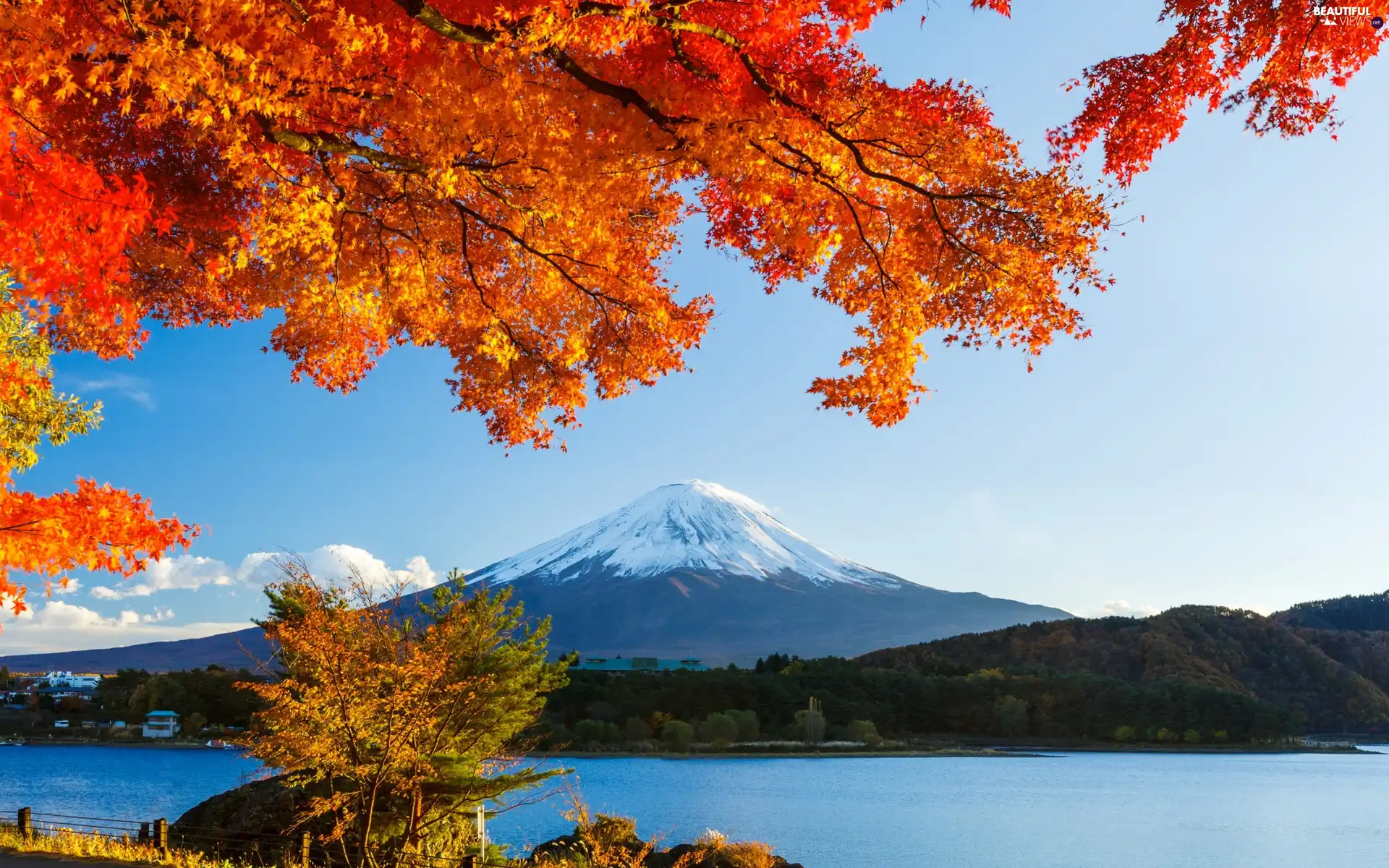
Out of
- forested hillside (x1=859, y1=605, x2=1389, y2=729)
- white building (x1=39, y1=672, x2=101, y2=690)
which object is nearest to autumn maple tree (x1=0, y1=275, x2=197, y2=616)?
forested hillside (x1=859, y1=605, x2=1389, y2=729)

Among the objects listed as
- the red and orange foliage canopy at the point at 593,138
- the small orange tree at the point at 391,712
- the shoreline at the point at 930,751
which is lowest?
the shoreline at the point at 930,751

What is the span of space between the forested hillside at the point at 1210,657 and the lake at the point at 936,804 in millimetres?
22439

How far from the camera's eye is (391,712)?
30.0 feet

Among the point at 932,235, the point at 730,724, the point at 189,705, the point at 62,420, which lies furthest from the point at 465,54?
the point at 189,705

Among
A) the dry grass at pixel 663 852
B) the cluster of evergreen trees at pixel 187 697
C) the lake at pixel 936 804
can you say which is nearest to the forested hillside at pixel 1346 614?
the lake at pixel 936 804

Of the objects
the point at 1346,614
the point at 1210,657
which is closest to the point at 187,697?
the point at 1210,657

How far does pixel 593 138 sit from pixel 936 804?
3971 centimetres

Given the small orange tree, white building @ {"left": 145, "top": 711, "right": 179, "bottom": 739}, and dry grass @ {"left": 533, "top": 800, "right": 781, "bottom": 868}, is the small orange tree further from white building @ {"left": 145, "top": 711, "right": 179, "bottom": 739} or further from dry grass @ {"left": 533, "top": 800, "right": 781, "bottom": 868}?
white building @ {"left": 145, "top": 711, "right": 179, "bottom": 739}

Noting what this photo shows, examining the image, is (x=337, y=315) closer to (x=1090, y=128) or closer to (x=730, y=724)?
(x=1090, y=128)

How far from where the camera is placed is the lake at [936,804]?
31.2 metres

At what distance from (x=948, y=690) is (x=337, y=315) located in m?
76.1

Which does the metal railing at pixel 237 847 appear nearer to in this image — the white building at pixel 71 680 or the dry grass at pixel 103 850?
the dry grass at pixel 103 850

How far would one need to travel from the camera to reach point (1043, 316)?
288 inches

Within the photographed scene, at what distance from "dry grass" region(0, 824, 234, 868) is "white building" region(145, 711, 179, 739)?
6288 cm
